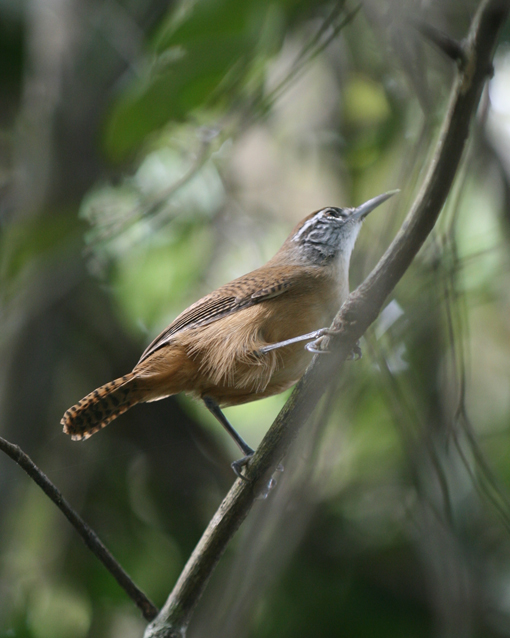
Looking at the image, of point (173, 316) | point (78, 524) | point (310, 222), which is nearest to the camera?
point (78, 524)

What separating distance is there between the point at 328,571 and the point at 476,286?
184 cm

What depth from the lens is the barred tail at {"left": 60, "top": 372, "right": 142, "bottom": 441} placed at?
7.46ft

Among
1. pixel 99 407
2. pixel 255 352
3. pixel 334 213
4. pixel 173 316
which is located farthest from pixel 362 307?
pixel 173 316

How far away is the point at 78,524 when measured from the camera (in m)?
1.76

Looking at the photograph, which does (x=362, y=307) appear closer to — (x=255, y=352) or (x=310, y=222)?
(x=255, y=352)

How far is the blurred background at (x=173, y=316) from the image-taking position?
8.13ft

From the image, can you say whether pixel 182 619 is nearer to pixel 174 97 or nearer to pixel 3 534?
pixel 174 97

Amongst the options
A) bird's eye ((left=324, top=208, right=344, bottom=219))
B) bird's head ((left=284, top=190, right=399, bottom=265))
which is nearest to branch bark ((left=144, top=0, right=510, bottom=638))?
bird's head ((left=284, top=190, right=399, bottom=265))

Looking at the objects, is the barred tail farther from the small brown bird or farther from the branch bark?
the branch bark

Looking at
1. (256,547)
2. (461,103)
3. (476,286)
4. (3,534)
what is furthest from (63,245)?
(476,286)

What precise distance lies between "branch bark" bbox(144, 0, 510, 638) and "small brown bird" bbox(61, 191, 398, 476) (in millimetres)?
477

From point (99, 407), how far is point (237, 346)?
1.89ft

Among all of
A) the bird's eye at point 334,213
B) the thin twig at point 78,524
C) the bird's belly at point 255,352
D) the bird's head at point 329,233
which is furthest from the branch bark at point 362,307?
the bird's eye at point 334,213

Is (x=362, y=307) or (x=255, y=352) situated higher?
(x=362, y=307)
